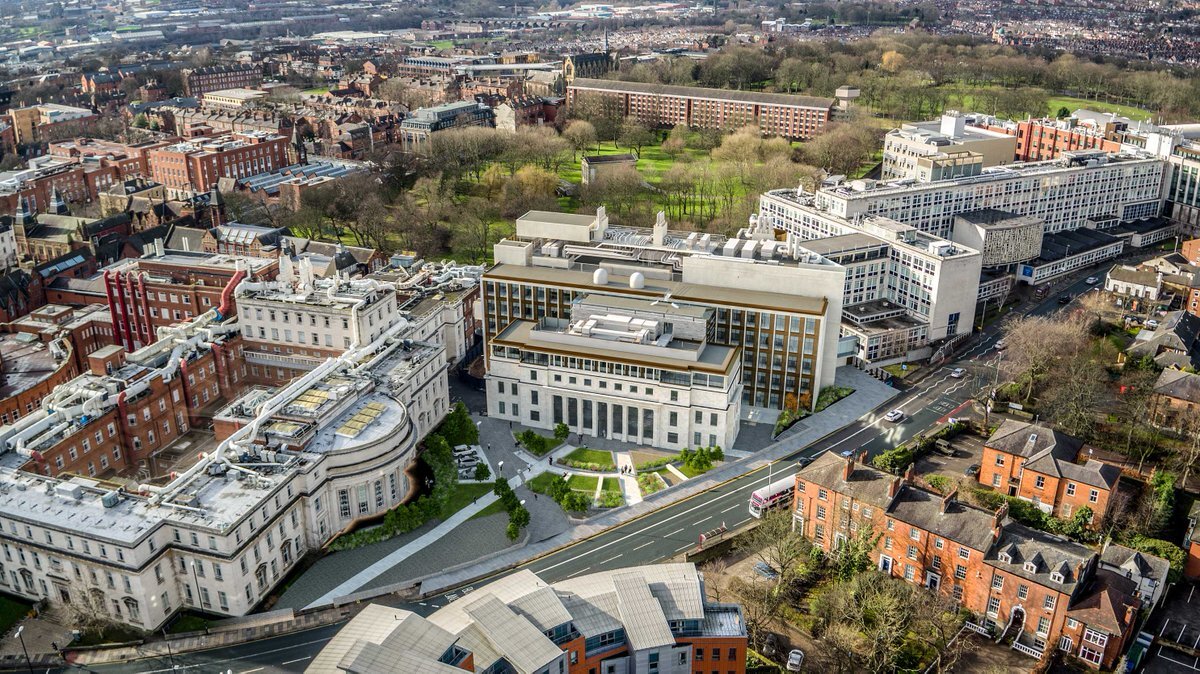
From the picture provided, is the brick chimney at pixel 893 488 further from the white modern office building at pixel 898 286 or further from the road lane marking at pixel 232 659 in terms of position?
the road lane marking at pixel 232 659

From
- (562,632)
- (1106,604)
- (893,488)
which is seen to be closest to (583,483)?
(893,488)

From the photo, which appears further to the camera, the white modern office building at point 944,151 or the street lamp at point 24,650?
the white modern office building at point 944,151

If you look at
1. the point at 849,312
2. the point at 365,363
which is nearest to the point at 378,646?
the point at 365,363

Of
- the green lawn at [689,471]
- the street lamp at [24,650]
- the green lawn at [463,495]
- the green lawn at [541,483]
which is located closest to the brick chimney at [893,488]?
the green lawn at [689,471]

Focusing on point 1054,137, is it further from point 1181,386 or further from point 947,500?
point 947,500

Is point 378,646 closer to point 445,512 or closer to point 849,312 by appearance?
point 445,512

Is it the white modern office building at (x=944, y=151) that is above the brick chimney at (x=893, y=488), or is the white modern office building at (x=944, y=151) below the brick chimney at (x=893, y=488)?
above
